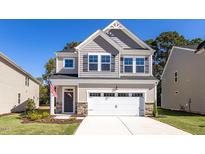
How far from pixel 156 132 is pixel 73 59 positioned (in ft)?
39.4

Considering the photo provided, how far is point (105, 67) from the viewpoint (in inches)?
813

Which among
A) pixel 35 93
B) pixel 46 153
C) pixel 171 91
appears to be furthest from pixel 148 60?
pixel 35 93

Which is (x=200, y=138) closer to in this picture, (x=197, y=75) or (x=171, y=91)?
(x=197, y=75)

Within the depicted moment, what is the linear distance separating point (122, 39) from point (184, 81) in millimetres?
8277

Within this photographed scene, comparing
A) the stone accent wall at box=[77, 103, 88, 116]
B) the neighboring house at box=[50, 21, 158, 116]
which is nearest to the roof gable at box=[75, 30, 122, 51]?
the neighboring house at box=[50, 21, 158, 116]

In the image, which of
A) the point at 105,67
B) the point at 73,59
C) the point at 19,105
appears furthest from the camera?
the point at 19,105

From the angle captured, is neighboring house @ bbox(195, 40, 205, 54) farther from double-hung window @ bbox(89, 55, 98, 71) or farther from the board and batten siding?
double-hung window @ bbox(89, 55, 98, 71)

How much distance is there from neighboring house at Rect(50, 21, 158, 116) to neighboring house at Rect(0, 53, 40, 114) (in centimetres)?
380

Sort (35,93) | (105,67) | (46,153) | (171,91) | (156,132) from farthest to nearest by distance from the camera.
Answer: (35,93), (171,91), (105,67), (156,132), (46,153)

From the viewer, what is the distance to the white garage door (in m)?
20.1

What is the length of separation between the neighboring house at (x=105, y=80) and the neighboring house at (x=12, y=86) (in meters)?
3.80

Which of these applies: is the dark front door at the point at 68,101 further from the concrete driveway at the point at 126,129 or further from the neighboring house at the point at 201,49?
the neighboring house at the point at 201,49

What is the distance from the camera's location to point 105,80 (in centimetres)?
1994
